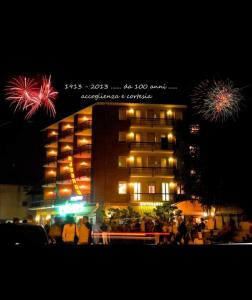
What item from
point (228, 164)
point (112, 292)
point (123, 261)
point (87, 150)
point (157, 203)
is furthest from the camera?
point (87, 150)

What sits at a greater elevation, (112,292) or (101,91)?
(101,91)

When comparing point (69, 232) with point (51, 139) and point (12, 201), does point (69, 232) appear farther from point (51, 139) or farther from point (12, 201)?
point (12, 201)

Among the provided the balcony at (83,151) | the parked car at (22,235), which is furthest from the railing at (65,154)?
the parked car at (22,235)

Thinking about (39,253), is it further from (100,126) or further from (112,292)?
(100,126)

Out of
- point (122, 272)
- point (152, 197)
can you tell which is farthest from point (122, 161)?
point (122, 272)

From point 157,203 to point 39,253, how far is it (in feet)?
121

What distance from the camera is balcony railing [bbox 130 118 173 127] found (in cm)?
4406

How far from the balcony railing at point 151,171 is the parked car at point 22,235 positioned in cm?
3253

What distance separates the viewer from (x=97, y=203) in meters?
42.9

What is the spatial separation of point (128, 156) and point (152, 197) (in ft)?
15.1

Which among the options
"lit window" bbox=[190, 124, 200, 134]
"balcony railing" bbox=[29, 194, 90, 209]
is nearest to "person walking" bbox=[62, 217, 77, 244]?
"lit window" bbox=[190, 124, 200, 134]

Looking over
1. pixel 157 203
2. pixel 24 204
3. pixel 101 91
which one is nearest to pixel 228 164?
pixel 157 203

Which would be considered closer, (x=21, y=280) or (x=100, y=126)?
(x=21, y=280)

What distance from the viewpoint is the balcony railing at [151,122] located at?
4406 cm
